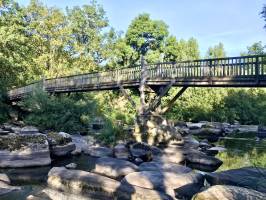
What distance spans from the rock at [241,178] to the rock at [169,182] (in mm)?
520

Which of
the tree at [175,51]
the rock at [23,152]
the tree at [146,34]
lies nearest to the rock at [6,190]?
the rock at [23,152]

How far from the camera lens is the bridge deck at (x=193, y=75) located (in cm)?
1468

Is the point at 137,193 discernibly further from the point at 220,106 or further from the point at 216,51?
the point at 216,51

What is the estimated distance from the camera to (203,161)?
47.5 feet

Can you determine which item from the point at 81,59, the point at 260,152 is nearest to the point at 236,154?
the point at 260,152

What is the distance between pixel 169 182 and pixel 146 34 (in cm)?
3431

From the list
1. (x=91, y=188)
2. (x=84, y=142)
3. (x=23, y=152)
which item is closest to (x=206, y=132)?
(x=84, y=142)

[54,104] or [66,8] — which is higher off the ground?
[66,8]

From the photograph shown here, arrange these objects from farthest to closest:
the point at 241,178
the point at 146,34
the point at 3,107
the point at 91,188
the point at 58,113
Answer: the point at 146,34 → the point at 3,107 → the point at 58,113 → the point at 91,188 → the point at 241,178

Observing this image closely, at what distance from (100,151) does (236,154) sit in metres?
6.95

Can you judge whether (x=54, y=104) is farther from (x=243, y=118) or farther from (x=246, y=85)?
(x=243, y=118)

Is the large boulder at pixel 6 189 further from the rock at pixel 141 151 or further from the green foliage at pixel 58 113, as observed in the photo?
the green foliage at pixel 58 113

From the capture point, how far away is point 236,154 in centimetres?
1750

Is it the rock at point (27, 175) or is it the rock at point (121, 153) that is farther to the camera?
the rock at point (121, 153)
